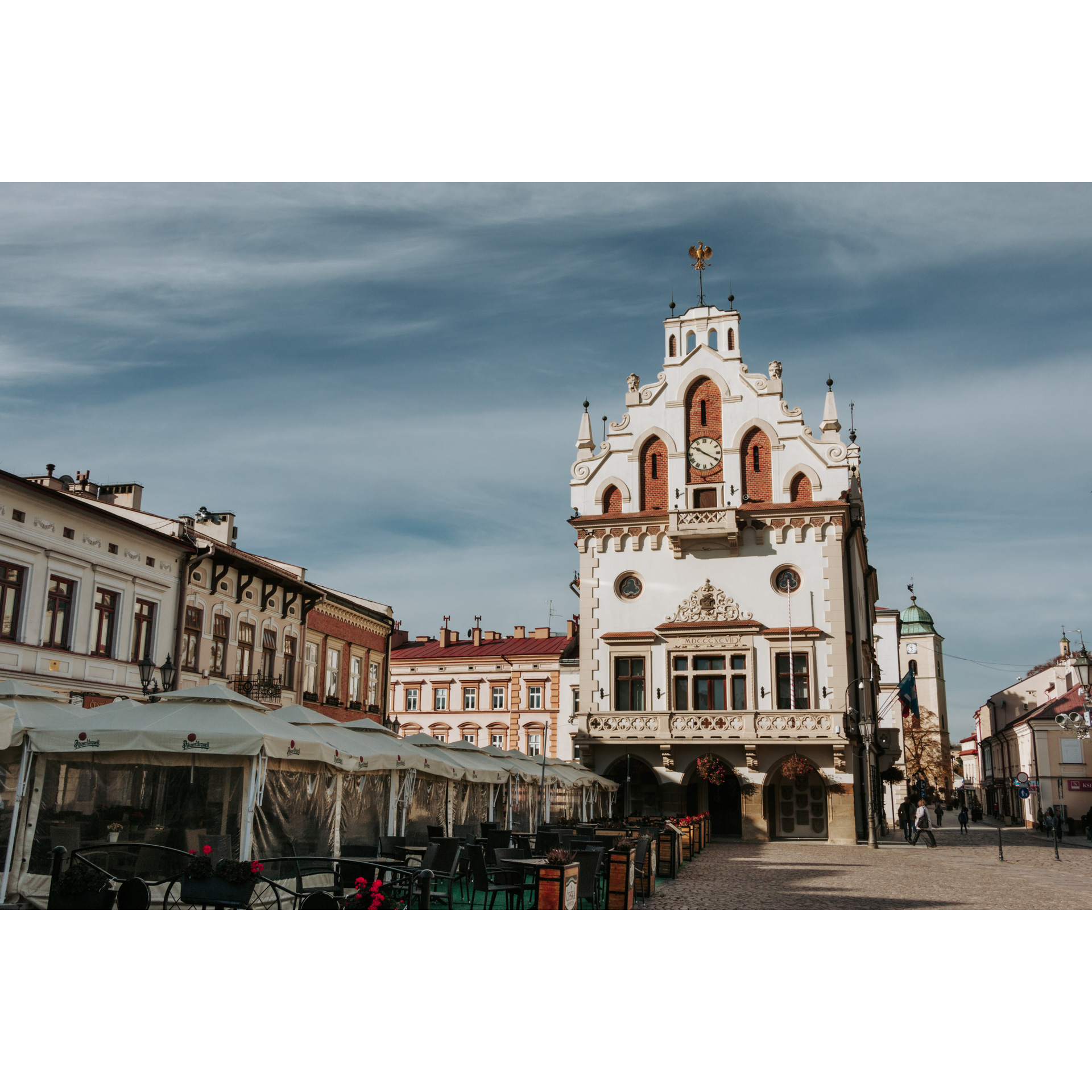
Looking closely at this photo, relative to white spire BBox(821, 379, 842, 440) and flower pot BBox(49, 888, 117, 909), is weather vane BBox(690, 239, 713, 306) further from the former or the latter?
flower pot BBox(49, 888, 117, 909)

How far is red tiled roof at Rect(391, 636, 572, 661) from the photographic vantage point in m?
60.2

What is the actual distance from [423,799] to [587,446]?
853 inches

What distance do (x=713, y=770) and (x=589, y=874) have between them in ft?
70.3

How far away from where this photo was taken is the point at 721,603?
124 ft

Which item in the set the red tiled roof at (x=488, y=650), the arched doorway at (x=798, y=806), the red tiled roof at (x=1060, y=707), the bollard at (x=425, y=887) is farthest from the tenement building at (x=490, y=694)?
the bollard at (x=425, y=887)

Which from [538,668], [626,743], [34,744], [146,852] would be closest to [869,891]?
[146,852]

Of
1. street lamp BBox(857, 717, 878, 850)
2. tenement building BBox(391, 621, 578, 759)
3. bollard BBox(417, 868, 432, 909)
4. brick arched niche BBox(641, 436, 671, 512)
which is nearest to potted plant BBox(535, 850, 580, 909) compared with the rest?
bollard BBox(417, 868, 432, 909)

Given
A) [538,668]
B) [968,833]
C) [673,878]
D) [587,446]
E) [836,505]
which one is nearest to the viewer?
[673,878]

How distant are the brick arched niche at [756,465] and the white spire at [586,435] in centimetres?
614

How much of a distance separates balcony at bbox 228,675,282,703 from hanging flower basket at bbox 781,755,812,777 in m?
17.3

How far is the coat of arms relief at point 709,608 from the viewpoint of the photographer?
124 feet

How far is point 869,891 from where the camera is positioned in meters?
19.8

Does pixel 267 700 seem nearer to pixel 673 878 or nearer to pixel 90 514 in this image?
pixel 90 514

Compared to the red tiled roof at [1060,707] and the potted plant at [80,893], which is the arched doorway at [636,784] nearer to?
the red tiled roof at [1060,707]
